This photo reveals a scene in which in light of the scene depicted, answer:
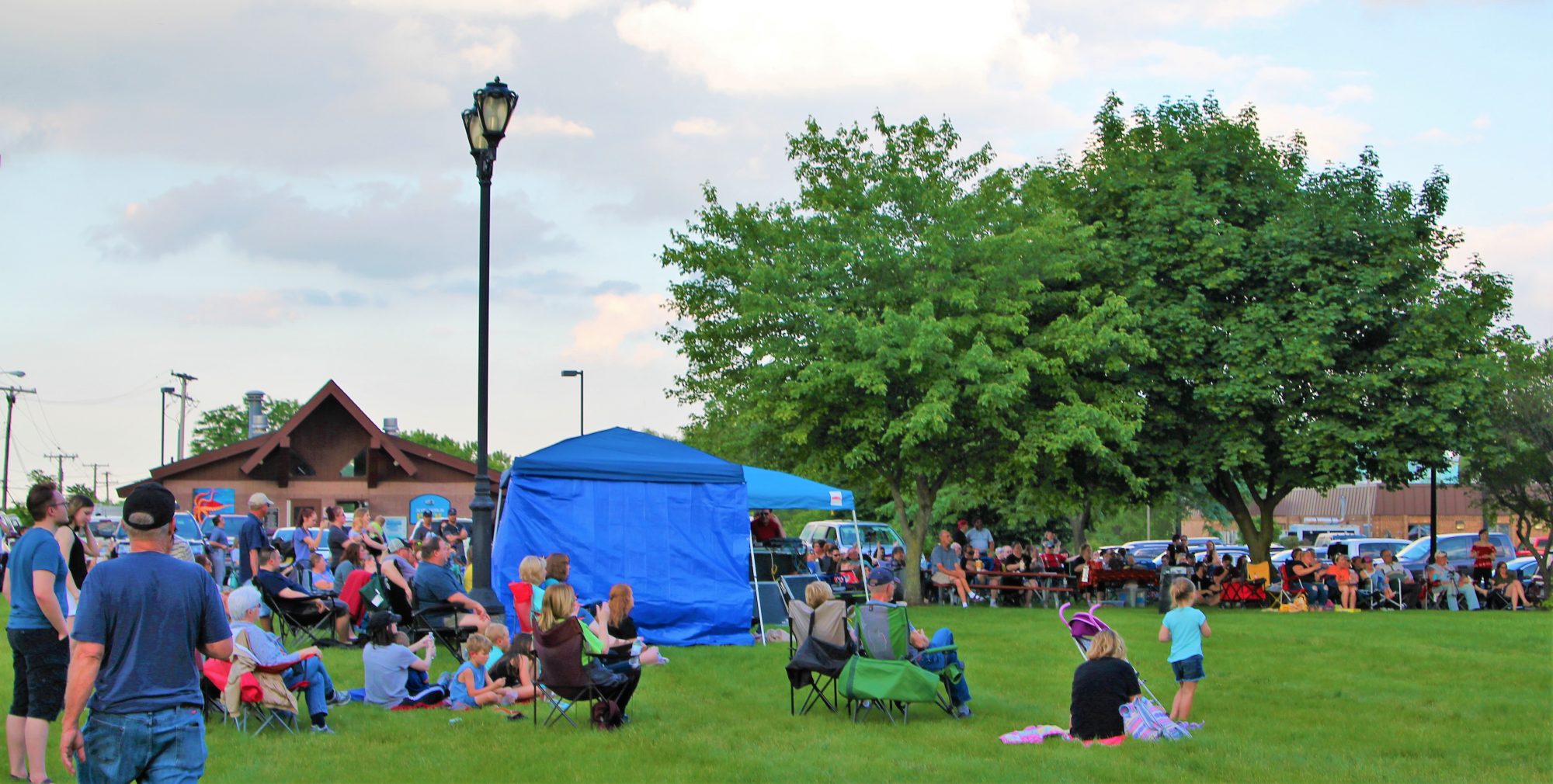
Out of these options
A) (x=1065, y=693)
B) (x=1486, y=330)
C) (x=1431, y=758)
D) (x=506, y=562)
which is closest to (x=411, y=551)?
(x=506, y=562)

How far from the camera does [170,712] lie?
186 inches

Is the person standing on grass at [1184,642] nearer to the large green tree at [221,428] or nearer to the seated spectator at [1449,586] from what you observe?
the seated spectator at [1449,586]

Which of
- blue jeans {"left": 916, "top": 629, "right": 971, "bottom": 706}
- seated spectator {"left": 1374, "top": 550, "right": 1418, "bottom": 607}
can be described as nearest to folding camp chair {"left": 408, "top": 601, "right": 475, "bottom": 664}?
blue jeans {"left": 916, "top": 629, "right": 971, "bottom": 706}

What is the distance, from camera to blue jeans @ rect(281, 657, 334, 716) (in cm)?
970

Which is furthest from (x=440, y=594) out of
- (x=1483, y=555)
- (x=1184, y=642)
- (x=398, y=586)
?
(x=1483, y=555)

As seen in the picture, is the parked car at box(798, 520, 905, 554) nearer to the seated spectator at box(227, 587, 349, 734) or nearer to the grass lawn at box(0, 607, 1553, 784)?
the grass lawn at box(0, 607, 1553, 784)

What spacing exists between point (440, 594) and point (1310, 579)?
17947 mm

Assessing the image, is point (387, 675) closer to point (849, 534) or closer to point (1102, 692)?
point (1102, 692)

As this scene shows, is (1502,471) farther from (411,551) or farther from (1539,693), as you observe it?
(411,551)

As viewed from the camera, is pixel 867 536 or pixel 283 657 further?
pixel 867 536

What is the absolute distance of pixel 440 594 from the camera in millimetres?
12875

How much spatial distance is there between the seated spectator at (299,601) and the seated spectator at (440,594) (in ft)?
5.83

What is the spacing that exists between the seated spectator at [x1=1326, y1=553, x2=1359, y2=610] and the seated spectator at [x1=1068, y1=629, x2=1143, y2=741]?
1633 centimetres

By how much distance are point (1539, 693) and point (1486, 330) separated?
1970 centimetres
